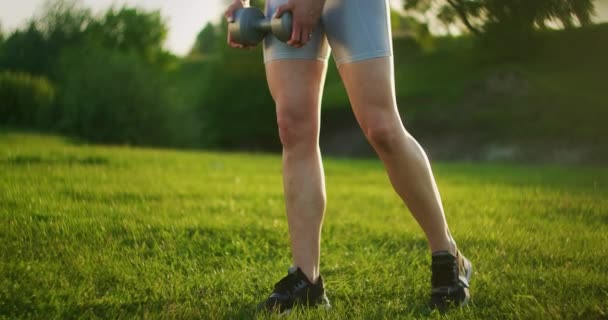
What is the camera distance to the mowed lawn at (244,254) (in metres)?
2.83

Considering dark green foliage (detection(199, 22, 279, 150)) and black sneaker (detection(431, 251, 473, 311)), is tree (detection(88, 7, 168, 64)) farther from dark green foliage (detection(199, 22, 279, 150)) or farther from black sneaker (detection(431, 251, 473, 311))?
black sneaker (detection(431, 251, 473, 311))

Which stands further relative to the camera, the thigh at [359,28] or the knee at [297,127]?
the knee at [297,127]

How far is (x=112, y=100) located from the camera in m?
29.9

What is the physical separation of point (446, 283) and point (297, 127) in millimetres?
937

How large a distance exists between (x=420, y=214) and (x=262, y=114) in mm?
39327

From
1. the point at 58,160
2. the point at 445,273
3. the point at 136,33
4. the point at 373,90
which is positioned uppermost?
the point at 136,33

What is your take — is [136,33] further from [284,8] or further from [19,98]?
[284,8]

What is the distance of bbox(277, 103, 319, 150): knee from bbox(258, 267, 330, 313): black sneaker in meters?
0.56

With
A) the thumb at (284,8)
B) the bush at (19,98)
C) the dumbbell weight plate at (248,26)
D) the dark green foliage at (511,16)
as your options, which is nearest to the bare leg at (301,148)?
the dumbbell weight plate at (248,26)

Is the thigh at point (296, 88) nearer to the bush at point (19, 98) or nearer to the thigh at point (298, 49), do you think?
the thigh at point (298, 49)

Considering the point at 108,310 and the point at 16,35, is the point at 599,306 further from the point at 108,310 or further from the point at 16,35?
the point at 16,35

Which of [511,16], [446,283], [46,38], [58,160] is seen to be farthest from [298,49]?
[46,38]

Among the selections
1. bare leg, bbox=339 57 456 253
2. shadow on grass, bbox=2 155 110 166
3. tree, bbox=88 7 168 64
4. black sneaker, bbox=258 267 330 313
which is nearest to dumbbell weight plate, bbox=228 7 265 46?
bare leg, bbox=339 57 456 253

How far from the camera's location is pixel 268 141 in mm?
42750
